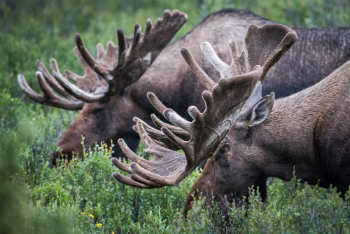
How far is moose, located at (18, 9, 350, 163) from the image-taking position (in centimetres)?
518

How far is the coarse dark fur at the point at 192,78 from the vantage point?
204 inches

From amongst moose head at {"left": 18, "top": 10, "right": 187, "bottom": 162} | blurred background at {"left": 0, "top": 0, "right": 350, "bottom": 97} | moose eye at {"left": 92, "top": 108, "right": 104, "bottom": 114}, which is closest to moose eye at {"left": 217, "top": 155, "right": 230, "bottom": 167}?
moose head at {"left": 18, "top": 10, "right": 187, "bottom": 162}

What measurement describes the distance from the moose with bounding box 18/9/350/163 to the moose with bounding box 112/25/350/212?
1477 mm

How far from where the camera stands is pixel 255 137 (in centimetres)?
360

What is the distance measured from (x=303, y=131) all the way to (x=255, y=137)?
0.41 m

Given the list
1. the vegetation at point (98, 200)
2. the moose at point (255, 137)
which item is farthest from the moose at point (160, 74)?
the moose at point (255, 137)

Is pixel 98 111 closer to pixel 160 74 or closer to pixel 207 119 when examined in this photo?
pixel 160 74

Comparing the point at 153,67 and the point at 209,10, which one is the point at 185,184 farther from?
the point at 209,10

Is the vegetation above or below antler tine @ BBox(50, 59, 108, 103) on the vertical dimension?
below

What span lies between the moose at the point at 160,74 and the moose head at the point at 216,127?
131cm

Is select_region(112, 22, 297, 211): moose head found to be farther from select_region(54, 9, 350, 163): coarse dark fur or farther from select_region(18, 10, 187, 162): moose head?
select_region(18, 10, 187, 162): moose head

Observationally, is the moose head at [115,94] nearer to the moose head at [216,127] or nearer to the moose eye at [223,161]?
the moose head at [216,127]

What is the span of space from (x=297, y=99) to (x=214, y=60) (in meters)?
0.84

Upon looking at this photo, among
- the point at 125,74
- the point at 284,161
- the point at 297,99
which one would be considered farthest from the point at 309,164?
the point at 125,74
